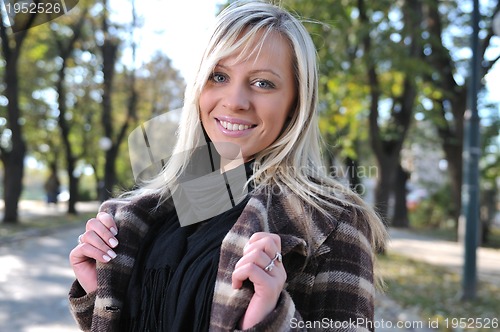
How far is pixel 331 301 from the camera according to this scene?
1.38 meters

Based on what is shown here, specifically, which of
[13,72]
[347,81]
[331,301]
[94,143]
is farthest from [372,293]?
[94,143]

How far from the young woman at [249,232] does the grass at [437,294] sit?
473 centimetres

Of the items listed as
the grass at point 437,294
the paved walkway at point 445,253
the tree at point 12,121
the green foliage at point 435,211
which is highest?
the tree at point 12,121

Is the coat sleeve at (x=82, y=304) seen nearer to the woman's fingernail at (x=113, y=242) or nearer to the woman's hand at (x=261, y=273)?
the woman's fingernail at (x=113, y=242)

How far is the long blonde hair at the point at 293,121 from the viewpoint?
59.2 inches

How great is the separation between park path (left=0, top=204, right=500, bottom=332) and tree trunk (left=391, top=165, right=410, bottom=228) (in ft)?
24.3

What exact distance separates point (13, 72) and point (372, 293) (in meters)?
15.8

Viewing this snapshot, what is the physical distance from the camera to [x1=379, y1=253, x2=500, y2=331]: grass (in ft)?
22.0

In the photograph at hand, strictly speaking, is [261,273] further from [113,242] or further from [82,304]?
[82,304]

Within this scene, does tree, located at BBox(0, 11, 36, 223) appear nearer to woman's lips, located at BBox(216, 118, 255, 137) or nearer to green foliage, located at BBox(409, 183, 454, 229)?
woman's lips, located at BBox(216, 118, 255, 137)

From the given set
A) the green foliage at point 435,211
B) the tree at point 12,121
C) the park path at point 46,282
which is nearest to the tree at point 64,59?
the tree at point 12,121

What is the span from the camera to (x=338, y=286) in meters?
1.38

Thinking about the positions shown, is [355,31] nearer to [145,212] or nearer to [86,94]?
[145,212]

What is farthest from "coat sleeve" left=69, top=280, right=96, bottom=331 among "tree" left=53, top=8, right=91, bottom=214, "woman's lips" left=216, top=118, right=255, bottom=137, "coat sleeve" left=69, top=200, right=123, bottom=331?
"tree" left=53, top=8, right=91, bottom=214
